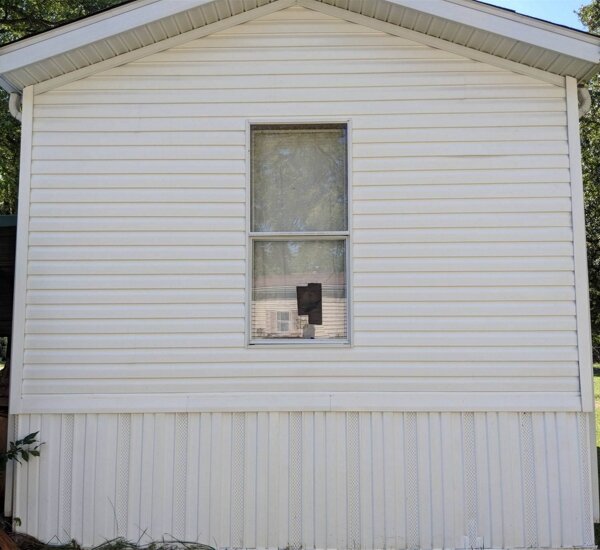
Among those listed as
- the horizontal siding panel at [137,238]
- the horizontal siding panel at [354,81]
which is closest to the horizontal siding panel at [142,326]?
the horizontal siding panel at [137,238]

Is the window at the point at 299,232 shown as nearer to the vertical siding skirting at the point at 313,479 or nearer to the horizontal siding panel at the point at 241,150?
the horizontal siding panel at the point at 241,150

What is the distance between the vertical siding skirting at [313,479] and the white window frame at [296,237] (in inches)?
20.4

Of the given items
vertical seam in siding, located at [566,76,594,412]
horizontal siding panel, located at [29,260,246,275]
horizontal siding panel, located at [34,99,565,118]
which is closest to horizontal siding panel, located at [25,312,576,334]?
vertical seam in siding, located at [566,76,594,412]

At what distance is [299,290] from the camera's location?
391cm

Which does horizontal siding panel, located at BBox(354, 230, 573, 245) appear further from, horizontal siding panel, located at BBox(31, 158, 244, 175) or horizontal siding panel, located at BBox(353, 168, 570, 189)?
horizontal siding panel, located at BBox(31, 158, 244, 175)

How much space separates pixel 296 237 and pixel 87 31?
2.08 meters

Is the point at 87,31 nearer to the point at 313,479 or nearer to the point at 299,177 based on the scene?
the point at 299,177

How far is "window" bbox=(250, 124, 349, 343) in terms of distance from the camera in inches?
153

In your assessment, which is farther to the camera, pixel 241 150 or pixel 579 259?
pixel 241 150

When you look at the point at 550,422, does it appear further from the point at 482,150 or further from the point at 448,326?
the point at 482,150

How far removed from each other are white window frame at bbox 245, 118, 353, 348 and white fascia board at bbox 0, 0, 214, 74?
0.98 meters

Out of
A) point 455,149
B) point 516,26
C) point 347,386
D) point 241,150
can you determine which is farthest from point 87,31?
point 347,386

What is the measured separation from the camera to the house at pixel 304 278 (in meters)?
3.72

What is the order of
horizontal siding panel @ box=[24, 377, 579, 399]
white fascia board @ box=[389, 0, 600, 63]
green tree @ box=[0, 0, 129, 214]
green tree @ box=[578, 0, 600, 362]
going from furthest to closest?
green tree @ box=[578, 0, 600, 362] → green tree @ box=[0, 0, 129, 214] → horizontal siding panel @ box=[24, 377, 579, 399] → white fascia board @ box=[389, 0, 600, 63]
